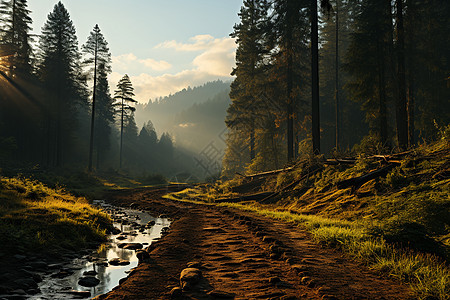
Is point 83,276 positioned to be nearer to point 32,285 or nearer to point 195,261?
point 32,285

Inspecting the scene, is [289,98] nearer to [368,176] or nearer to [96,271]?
[368,176]

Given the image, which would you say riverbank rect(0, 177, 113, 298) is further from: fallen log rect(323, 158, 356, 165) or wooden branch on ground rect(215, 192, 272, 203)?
fallen log rect(323, 158, 356, 165)

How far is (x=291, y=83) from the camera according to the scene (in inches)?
875

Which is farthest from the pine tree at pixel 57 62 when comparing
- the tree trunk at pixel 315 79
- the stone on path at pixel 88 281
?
the stone on path at pixel 88 281

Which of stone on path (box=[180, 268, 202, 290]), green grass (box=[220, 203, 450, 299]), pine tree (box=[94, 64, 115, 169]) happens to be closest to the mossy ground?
green grass (box=[220, 203, 450, 299])

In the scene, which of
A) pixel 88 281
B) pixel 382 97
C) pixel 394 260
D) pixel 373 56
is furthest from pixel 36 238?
pixel 373 56

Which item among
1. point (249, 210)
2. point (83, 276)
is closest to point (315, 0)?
point (249, 210)

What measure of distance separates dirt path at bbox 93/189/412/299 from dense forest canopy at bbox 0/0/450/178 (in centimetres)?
731

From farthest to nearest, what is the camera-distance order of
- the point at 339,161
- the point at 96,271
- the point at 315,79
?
1. the point at 315,79
2. the point at 339,161
3. the point at 96,271

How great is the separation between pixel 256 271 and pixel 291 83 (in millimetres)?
19998

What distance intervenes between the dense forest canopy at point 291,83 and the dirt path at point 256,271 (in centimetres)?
731

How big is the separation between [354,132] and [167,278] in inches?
1484

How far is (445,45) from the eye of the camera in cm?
2598

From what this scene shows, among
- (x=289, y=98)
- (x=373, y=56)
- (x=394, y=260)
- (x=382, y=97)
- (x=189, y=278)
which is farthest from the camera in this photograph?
(x=289, y=98)
